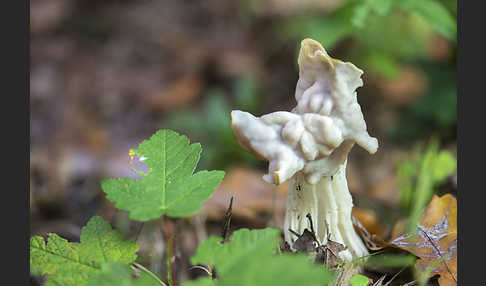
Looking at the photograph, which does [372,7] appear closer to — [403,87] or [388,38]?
[388,38]

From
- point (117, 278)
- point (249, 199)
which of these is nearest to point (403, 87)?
point (249, 199)

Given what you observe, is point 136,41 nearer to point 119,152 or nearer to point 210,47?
point 210,47

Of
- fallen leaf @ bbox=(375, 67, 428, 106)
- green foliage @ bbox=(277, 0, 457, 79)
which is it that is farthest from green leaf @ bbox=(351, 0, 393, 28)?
fallen leaf @ bbox=(375, 67, 428, 106)

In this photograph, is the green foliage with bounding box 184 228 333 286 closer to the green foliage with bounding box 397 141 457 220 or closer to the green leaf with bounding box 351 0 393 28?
the green foliage with bounding box 397 141 457 220

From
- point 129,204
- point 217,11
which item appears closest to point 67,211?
point 129,204

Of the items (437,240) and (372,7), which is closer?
(437,240)

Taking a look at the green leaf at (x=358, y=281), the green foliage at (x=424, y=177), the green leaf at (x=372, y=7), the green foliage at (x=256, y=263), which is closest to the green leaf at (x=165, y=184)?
the green foliage at (x=256, y=263)

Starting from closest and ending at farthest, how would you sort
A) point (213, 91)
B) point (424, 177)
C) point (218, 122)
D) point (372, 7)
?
1. point (424, 177)
2. point (372, 7)
3. point (218, 122)
4. point (213, 91)
